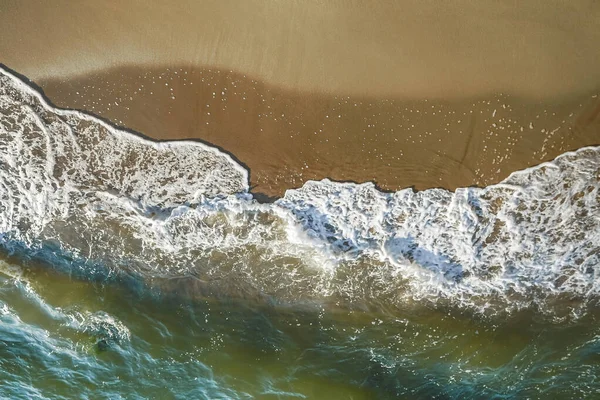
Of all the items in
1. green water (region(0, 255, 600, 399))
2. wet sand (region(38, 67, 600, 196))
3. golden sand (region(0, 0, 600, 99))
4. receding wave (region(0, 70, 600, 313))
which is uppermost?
golden sand (region(0, 0, 600, 99))

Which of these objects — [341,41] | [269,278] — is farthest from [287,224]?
[341,41]

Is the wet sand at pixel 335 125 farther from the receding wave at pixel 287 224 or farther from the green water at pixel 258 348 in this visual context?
the green water at pixel 258 348

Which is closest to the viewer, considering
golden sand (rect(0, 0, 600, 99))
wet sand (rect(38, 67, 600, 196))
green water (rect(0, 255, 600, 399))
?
golden sand (rect(0, 0, 600, 99))

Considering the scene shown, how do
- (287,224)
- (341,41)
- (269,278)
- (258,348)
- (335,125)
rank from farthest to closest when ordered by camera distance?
(258,348)
(269,278)
(287,224)
(335,125)
(341,41)

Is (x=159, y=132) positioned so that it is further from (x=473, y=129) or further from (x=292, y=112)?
(x=473, y=129)

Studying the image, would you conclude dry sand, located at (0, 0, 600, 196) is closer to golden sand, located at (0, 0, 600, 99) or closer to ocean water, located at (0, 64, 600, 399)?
golden sand, located at (0, 0, 600, 99)

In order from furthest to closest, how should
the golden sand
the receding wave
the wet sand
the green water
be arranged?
the green water < the receding wave < the wet sand < the golden sand

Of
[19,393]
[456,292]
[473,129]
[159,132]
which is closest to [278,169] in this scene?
[159,132]

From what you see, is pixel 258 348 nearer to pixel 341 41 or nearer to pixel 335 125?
pixel 335 125

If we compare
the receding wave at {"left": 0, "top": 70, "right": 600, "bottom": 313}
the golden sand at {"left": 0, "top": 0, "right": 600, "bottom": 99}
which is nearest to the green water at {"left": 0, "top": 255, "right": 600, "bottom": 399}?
the receding wave at {"left": 0, "top": 70, "right": 600, "bottom": 313}
